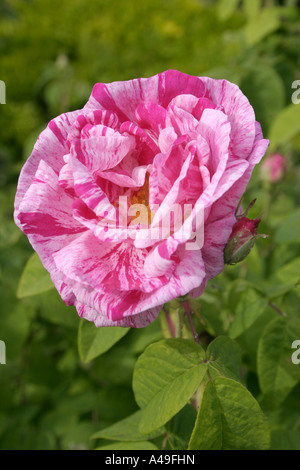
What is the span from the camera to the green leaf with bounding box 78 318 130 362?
920 millimetres

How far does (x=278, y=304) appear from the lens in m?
1.05

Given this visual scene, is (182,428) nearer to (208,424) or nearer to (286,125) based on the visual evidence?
(208,424)

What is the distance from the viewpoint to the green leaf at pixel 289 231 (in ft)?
4.04

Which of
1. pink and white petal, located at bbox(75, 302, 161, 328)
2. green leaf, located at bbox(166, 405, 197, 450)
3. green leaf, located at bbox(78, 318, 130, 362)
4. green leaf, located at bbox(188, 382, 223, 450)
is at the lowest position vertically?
green leaf, located at bbox(166, 405, 197, 450)

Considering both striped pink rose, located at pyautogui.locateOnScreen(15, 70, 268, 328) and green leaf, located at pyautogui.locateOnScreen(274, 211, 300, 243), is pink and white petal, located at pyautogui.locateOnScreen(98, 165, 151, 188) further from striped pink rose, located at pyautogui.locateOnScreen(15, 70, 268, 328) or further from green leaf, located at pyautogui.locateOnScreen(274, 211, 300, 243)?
green leaf, located at pyautogui.locateOnScreen(274, 211, 300, 243)

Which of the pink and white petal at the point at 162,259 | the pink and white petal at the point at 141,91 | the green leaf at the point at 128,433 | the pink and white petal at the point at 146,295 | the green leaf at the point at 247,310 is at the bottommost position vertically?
the green leaf at the point at 128,433

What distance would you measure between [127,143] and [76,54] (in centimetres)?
436

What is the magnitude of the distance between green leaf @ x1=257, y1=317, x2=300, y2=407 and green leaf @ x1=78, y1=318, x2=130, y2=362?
0.93 ft

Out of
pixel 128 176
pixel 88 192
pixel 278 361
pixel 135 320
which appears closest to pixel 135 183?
pixel 128 176

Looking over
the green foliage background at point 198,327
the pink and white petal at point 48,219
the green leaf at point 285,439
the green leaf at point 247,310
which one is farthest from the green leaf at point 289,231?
the pink and white petal at point 48,219

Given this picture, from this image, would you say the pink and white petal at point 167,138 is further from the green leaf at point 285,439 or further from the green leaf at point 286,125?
the green leaf at point 286,125

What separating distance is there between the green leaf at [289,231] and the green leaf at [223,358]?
465mm

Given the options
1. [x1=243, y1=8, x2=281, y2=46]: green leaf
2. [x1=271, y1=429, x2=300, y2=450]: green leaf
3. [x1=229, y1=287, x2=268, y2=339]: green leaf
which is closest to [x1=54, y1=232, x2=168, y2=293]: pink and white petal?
[x1=229, y1=287, x2=268, y2=339]: green leaf
